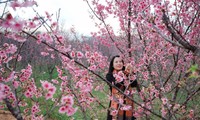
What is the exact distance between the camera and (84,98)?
327 centimetres

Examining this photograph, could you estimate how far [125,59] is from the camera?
4707 millimetres

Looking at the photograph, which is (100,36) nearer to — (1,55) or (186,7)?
(186,7)

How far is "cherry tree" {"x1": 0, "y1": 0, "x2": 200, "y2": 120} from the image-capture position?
1826 millimetres

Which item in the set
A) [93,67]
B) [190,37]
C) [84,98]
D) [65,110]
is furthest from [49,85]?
[190,37]

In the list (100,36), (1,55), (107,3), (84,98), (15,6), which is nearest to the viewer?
(15,6)

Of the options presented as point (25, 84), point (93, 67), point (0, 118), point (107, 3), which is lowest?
point (0, 118)

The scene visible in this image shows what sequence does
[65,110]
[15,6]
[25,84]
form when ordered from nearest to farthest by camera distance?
[15,6]
[65,110]
[25,84]

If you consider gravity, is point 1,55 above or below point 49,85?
above

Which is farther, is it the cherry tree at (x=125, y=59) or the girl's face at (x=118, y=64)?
the girl's face at (x=118, y=64)

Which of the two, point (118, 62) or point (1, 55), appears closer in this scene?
point (1, 55)

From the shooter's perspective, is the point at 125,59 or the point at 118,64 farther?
the point at 125,59

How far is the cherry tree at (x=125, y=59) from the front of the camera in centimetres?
183

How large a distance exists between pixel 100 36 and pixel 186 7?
2985mm

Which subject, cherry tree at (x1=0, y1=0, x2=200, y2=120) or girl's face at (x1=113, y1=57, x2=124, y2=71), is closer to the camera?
cherry tree at (x1=0, y1=0, x2=200, y2=120)
